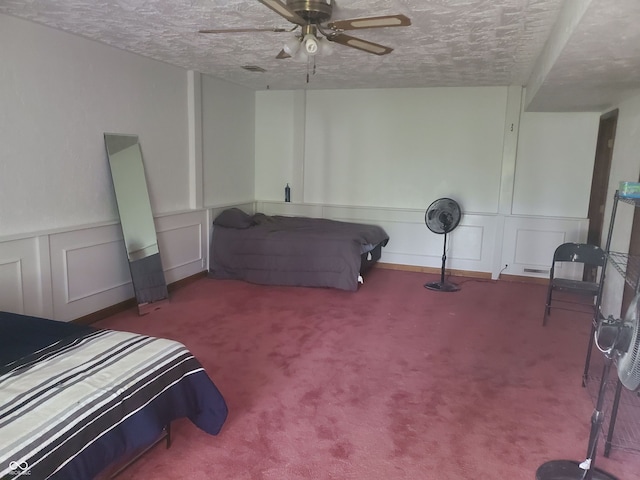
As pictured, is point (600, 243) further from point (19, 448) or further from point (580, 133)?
point (19, 448)

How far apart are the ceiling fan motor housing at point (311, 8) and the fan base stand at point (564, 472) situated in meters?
2.50

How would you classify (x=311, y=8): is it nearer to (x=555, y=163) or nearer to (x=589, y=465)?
(x=589, y=465)

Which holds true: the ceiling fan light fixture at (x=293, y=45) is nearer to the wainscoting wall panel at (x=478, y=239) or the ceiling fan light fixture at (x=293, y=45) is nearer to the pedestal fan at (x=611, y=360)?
the pedestal fan at (x=611, y=360)

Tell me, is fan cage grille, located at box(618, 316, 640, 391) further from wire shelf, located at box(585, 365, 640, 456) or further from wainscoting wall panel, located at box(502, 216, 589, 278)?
wainscoting wall panel, located at box(502, 216, 589, 278)

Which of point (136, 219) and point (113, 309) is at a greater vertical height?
point (136, 219)

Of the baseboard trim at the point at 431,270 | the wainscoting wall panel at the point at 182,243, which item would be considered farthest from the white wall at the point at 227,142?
the baseboard trim at the point at 431,270

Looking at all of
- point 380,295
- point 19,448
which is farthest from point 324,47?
point 380,295

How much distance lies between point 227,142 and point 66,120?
7.60ft

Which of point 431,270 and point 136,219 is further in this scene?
point 431,270

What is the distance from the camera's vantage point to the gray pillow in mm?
5312

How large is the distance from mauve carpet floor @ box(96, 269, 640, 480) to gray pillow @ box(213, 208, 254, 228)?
0.86 meters

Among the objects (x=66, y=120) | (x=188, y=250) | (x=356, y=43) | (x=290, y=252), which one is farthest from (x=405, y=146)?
(x=66, y=120)

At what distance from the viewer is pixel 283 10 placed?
2330 millimetres

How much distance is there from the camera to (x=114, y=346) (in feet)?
7.09
